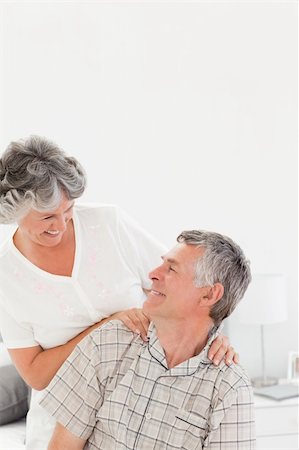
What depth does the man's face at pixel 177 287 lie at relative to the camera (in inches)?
74.1

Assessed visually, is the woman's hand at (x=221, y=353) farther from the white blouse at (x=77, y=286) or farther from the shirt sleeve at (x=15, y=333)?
the shirt sleeve at (x=15, y=333)

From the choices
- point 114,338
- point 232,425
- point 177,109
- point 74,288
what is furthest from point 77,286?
point 177,109

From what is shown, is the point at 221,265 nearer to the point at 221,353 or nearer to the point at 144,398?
the point at 221,353

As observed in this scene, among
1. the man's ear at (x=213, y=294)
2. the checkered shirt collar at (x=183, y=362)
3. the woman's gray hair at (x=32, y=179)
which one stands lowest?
the checkered shirt collar at (x=183, y=362)

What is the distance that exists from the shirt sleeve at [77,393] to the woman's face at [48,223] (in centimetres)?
32

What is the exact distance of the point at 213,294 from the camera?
189 cm

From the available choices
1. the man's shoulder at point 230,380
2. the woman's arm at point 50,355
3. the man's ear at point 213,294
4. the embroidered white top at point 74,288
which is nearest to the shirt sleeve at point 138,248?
the embroidered white top at point 74,288

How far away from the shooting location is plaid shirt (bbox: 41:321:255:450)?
1.78 metres

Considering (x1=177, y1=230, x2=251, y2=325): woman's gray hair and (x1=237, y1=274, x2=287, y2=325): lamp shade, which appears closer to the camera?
(x1=177, y1=230, x2=251, y2=325): woman's gray hair

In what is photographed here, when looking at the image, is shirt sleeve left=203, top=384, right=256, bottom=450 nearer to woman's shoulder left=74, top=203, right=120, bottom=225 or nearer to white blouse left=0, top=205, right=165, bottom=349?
white blouse left=0, top=205, right=165, bottom=349

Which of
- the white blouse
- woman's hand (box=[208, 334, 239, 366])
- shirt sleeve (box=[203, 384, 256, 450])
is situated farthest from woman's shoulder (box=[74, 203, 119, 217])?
shirt sleeve (box=[203, 384, 256, 450])

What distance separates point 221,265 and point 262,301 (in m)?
1.98

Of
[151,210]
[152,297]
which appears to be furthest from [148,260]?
[151,210]

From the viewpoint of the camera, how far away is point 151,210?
12.8 feet
